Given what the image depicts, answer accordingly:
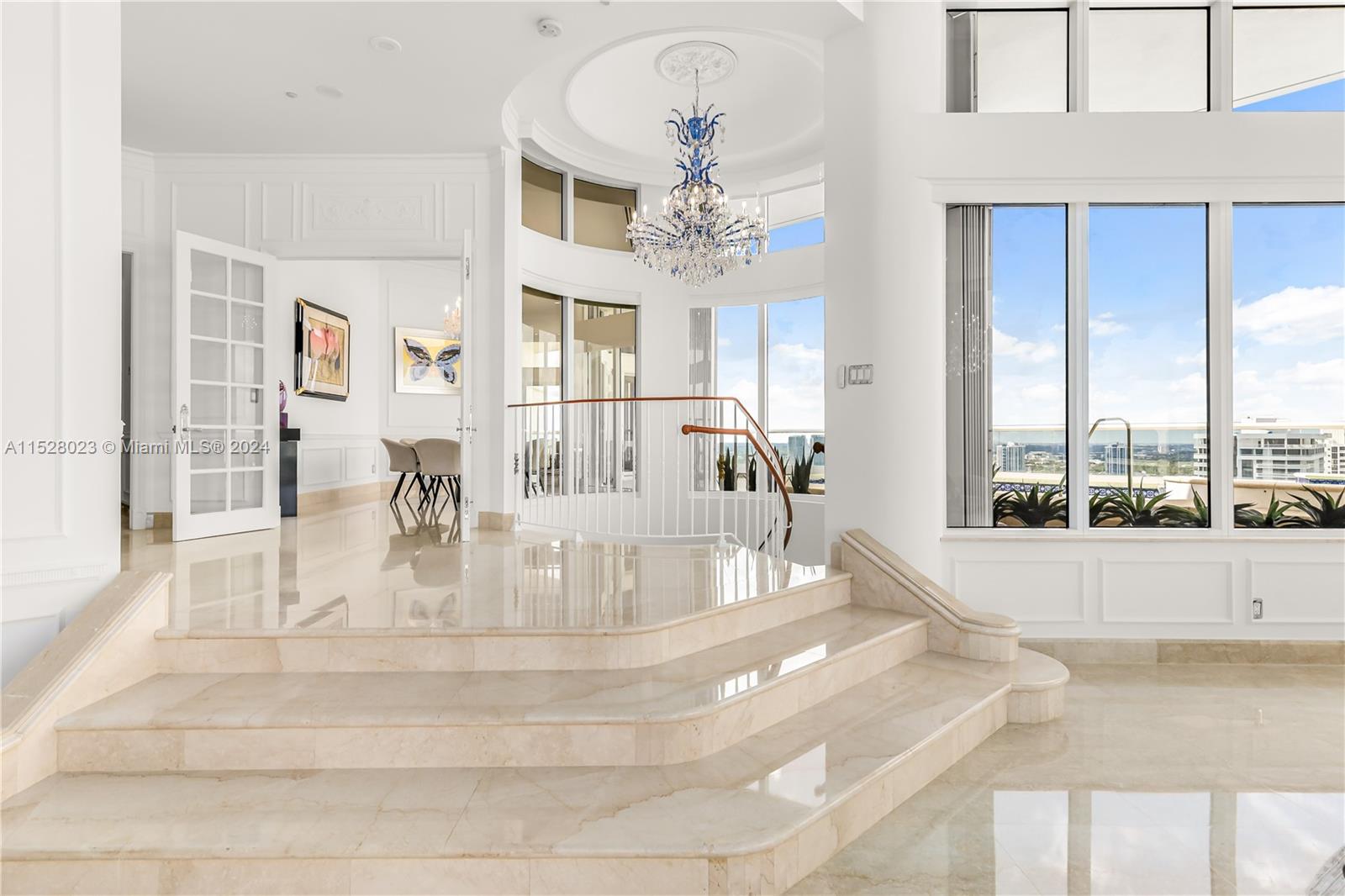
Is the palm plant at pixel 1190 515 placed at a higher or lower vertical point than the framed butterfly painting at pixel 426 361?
lower

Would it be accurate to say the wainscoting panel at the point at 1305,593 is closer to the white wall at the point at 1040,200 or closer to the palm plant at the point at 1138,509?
the white wall at the point at 1040,200

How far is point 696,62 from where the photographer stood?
18.5 feet

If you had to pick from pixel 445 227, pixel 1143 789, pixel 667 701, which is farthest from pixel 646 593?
pixel 445 227

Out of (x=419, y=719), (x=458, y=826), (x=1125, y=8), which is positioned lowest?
(x=458, y=826)

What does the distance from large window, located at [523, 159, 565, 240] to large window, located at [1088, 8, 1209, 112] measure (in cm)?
494

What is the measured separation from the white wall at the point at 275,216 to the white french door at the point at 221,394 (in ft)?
1.50

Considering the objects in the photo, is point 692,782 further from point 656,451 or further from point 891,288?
point 656,451

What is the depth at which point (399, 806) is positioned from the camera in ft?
6.81

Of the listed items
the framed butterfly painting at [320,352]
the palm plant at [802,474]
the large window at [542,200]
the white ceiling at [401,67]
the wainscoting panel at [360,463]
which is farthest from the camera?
the wainscoting panel at [360,463]

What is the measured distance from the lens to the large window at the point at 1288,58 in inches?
171

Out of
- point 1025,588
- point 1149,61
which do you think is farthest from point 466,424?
point 1149,61

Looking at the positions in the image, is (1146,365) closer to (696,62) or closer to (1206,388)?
(1206,388)

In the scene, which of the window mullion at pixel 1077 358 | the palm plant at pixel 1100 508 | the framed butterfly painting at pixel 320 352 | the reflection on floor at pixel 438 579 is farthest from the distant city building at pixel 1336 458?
the framed butterfly painting at pixel 320 352

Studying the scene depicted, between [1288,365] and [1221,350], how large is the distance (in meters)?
0.44
